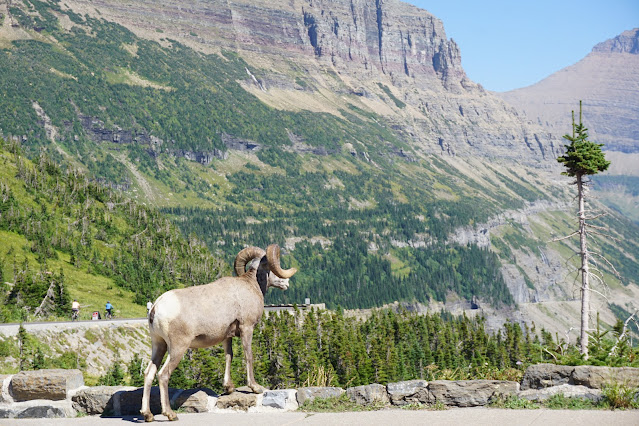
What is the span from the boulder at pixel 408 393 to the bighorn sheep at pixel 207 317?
405 centimetres

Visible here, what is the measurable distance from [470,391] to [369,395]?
9.87 ft

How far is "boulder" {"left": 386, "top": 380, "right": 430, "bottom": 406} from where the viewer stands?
21750 mm

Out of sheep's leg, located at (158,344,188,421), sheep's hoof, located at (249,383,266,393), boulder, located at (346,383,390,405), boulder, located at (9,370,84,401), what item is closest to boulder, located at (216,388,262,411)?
sheep's hoof, located at (249,383,266,393)

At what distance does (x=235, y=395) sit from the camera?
22234mm

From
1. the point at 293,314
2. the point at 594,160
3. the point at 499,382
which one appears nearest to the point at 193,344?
the point at 499,382

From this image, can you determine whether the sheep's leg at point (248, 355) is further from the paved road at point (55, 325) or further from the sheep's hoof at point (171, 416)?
the paved road at point (55, 325)

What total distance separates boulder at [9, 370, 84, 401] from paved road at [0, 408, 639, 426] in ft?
3.21

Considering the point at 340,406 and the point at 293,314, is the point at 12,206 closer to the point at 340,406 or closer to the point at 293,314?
the point at 293,314

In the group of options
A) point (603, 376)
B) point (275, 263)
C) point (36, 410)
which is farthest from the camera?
point (275, 263)

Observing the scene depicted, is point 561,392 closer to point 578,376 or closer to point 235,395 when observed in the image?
point 578,376

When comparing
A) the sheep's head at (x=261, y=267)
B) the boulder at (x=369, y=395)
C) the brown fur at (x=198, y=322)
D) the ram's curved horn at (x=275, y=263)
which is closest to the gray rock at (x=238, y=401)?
the brown fur at (x=198, y=322)

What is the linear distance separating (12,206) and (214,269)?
4520 centimetres

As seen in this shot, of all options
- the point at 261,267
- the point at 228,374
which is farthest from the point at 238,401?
the point at 261,267

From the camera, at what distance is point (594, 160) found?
4066cm
